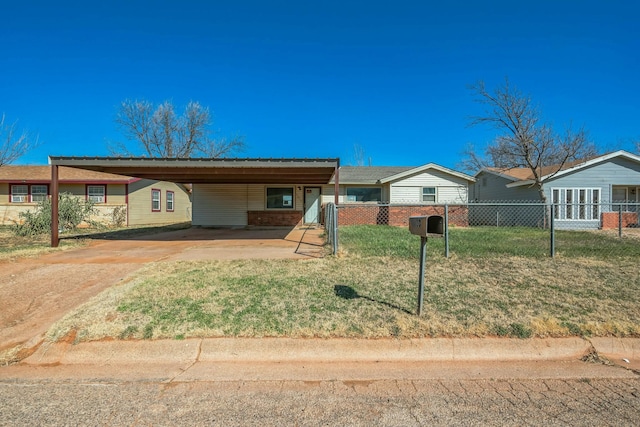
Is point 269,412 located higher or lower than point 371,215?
lower

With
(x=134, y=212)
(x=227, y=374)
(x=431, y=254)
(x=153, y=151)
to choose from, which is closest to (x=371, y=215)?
(x=431, y=254)

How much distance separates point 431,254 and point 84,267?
7.36 meters

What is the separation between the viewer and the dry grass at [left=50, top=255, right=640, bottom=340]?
3.87 m

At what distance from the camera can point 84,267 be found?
23.4 feet

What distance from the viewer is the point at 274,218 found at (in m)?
17.7

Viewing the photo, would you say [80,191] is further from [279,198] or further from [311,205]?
[311,205]

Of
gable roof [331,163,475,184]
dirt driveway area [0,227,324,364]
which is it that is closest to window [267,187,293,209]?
gable roof [331,163,475,184]

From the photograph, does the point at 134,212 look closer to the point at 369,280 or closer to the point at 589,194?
the point at 369,280

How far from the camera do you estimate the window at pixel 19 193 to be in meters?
19.8

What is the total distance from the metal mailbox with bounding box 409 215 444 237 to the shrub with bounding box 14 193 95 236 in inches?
619

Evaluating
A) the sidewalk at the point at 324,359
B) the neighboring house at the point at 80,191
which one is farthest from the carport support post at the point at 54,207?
the neighboring house at the point at 80,191

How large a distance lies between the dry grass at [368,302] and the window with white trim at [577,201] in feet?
38.5

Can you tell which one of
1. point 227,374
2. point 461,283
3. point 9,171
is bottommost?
point 227,374

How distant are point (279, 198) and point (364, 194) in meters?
4.66
